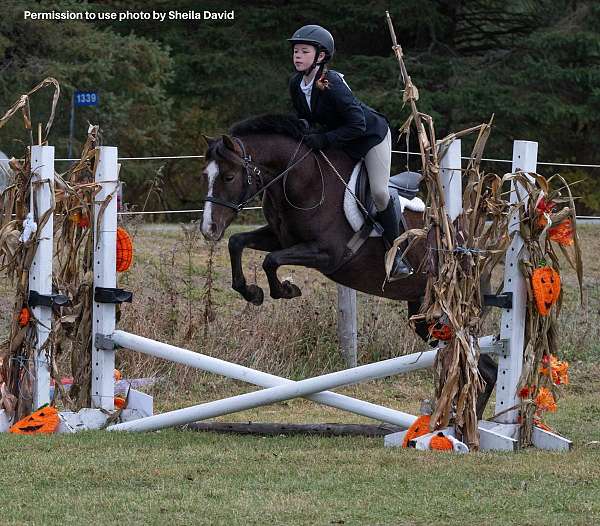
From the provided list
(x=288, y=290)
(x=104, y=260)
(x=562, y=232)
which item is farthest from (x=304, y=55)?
(x=562, y=232)

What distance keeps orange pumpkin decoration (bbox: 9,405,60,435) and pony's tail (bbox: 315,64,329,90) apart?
2484 millimetres

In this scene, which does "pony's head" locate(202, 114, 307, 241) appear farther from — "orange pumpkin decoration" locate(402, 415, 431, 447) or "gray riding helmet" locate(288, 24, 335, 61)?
"orange pumpkin decoration" locate(402, 415, 431, 447)

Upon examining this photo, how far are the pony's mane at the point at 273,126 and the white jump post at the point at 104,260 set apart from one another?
794mm

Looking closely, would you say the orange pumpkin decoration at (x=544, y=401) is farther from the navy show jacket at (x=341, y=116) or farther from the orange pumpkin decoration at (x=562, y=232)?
the navy show jacket at (x=341, y=116)

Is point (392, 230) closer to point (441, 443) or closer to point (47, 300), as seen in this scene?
point (441, 443)

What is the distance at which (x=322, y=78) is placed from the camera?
702 cm

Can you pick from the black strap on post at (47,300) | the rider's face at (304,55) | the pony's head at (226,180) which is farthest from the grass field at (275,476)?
the rider's face at (304,55)

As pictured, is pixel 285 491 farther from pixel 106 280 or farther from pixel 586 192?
pixel 586 192

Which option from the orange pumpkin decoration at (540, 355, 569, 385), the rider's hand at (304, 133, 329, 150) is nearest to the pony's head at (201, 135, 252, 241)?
the rider's hand at (304, 133, 329, 150)

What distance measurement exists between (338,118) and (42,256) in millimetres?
1948

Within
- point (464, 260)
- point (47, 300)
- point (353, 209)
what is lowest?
point (47, 300)

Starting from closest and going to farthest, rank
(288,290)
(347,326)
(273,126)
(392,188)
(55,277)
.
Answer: (273,126)
(288,290)
(55,277)
(392,188)
(347,326)

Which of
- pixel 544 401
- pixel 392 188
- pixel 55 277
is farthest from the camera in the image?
pixel 392 188

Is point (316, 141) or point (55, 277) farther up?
point (316, 141)
